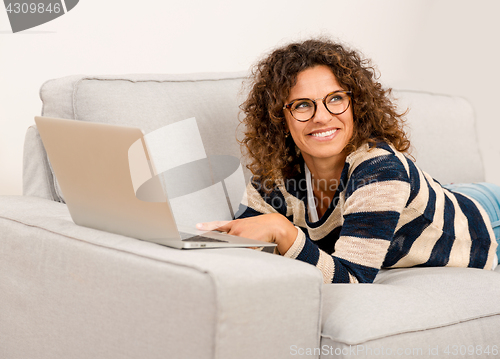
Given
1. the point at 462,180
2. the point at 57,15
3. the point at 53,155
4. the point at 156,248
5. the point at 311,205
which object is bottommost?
the point at 462,180

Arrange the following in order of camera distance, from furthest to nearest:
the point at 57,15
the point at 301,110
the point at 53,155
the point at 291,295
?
1. the point at 57,15
2. the point at 301,110
3. the point at 53,155
4. the point at 291,295

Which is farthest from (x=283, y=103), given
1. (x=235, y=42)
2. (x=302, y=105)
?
(x=235, y=42)

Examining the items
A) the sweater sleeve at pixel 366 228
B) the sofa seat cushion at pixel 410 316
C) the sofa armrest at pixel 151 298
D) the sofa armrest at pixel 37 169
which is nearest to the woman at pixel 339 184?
the sweater sleeve at pixel 366 228

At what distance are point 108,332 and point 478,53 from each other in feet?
10.6

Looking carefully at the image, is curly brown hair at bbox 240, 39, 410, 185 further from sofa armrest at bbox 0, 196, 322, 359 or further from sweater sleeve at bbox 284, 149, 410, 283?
sofa armrest at bbox 0, 196, 322, 359

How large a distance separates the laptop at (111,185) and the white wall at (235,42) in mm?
928

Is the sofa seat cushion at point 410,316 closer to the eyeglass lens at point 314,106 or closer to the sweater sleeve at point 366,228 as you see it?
the sweater sleeve at point 366,228

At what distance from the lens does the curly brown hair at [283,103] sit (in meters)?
1.23

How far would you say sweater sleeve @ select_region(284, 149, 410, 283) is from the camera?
3.33 feet

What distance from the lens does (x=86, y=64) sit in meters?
1.80

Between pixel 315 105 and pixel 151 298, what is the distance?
2.18 ft

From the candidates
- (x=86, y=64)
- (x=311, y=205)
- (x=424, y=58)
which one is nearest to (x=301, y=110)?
(x=311, y=205)

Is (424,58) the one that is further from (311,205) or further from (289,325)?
(289,325)

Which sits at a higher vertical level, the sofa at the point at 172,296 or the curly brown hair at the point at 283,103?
the curly brown hair at the point at 283,103
